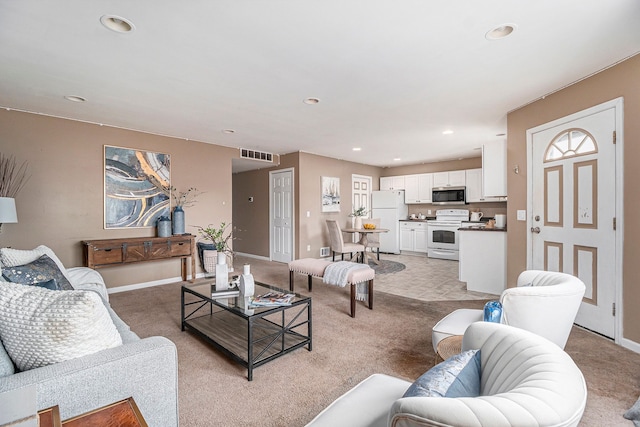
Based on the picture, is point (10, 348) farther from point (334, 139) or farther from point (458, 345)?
point (334, 139)

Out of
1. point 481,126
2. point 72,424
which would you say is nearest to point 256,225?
point 481,126

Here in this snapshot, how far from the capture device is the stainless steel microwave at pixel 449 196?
710 centimetres

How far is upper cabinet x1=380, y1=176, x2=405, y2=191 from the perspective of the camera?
27.0 feet

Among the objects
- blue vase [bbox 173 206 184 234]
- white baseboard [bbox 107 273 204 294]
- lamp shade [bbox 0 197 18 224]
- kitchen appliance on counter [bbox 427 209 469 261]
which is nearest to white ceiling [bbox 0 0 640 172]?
lamp shade [bbox 0 197 18 224]

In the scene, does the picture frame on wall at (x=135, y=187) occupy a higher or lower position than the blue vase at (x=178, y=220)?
higher

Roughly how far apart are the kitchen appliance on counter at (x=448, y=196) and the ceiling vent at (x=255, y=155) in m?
4.10

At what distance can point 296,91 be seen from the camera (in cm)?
315

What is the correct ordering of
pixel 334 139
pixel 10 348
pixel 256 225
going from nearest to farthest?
1. pixel 10 348
2. pixel 334 139
3. pixel 256 225

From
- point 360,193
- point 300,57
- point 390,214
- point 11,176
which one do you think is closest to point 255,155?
point 360,193

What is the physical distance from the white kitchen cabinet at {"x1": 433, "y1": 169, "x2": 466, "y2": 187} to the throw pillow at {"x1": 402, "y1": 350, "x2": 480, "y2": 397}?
6809 millimetres

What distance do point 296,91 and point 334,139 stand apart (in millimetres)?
2221

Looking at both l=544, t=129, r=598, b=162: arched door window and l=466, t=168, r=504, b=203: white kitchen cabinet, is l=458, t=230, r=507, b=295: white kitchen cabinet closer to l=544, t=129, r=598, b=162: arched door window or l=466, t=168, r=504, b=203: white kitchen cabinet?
l=544, t=129, r=598, b=162: arched door window

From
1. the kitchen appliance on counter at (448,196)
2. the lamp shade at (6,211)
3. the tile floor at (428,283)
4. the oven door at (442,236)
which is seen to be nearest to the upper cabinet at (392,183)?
the kitchen appliance on counter at (448,196)

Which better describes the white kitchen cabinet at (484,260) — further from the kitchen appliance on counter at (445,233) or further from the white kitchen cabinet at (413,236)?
the white kitchen cabinet at (413,236)
